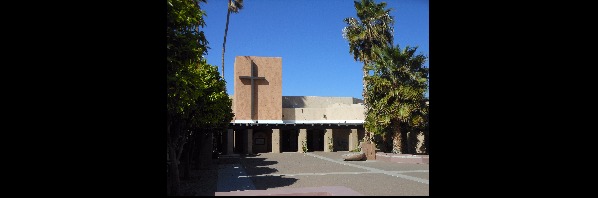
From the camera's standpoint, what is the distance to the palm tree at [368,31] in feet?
93.6

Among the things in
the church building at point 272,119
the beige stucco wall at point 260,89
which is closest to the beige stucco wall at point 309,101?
the church building at point 272,119

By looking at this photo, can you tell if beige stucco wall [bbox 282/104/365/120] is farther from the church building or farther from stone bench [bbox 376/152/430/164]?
stone bench [bbox 376/152/430/164]

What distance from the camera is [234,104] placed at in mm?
34594

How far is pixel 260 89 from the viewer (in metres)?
34.8

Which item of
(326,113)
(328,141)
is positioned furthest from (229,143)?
(326,113)

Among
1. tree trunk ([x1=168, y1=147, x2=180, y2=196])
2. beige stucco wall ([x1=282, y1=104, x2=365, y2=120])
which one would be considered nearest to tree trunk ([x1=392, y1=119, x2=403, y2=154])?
beige stucco wall ([x1=282, y1=104, x2=365, y2=120])

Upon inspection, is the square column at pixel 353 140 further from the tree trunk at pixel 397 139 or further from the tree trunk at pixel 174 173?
the tree trunk at pixel 174 173

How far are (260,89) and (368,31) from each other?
39.5 ft

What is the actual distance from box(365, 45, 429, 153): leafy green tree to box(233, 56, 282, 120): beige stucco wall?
12.1m

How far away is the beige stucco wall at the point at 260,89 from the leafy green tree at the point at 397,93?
477 inches
